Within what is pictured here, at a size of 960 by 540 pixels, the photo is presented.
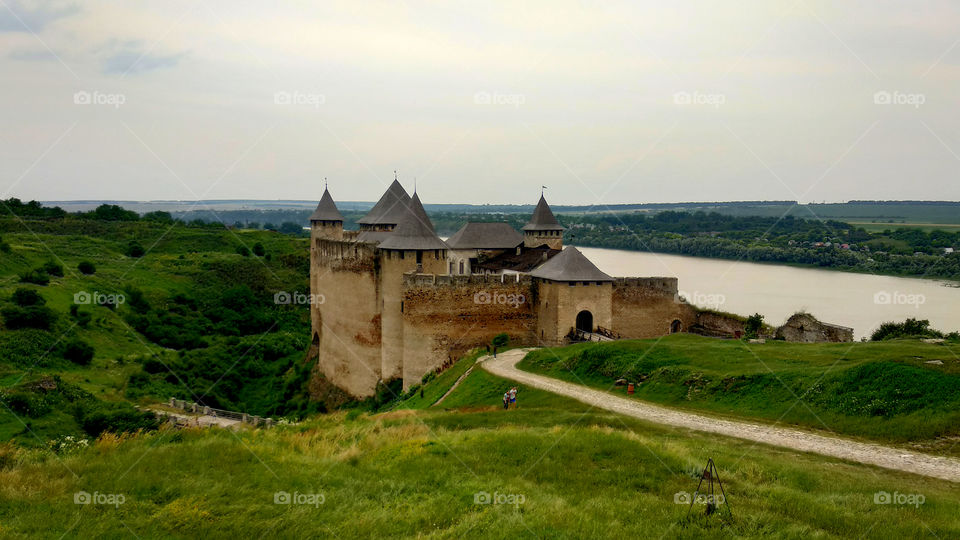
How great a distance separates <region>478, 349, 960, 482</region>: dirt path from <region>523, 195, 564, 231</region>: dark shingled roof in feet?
44.0

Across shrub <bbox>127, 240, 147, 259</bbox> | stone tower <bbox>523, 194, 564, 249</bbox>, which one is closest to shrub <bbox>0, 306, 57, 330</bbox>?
stone tower <bbox>523, 194, 564, 249</bbox>

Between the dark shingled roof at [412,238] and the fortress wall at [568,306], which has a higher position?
the dark shingled roof at [412,238]

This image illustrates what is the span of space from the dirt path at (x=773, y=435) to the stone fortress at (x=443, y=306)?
4.78 meters

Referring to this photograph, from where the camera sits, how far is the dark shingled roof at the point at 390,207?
26773 mm

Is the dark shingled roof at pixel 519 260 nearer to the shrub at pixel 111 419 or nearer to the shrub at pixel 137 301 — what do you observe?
the shrub at pixel 111 419

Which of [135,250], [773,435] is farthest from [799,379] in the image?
[135,250]

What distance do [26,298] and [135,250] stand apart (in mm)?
26511

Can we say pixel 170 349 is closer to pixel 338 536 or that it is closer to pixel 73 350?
pixel 73 350

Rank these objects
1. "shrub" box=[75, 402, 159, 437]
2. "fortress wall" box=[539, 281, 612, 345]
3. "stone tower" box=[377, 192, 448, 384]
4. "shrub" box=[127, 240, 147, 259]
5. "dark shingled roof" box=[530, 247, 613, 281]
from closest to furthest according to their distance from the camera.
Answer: "shrub" box=[75, 402, 159, 437], "fortress wall" box=[539, 281, 612, 345], "dark shingled roof" box=[530, 247, 613, 281], "stone tower" box=[377, 192, 448, 384], "shrub" box=[127, 240, 147, 259]

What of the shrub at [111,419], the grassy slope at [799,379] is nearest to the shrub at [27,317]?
the shrub at [111,419]

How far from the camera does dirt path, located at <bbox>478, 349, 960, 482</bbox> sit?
30.1ft

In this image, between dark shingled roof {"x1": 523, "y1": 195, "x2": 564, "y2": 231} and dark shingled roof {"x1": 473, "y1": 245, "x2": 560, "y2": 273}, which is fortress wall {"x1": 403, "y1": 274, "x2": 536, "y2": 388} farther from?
dark shingled roof {"x1": 523, "y1": 195, "x2": 564, "y2": 231}

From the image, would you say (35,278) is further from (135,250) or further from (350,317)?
(135,250)

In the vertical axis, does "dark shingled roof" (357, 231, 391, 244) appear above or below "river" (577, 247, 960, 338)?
above
